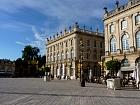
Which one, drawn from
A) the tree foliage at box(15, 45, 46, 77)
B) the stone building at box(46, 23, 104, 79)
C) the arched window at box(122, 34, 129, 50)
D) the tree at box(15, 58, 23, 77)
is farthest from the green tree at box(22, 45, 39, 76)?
the arched window at box(122, 34, 129, 50)

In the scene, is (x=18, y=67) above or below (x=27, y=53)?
below

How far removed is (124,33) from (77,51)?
2695 centimetres

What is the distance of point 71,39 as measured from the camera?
75875mm

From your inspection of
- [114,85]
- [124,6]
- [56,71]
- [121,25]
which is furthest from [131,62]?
[56,71]

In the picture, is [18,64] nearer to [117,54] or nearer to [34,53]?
[34,53]

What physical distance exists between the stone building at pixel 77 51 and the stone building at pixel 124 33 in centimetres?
1902

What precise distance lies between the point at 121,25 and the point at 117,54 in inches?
222

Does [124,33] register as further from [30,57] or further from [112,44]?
[30,57]

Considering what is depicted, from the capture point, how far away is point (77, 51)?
237 ft

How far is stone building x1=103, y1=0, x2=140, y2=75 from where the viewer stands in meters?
44.0

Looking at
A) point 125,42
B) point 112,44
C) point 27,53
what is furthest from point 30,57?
point 125,42

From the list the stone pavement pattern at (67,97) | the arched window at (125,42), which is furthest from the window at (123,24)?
the stone pavement pattern at (67,97)

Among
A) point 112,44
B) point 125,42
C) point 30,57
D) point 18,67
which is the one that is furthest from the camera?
point 18,67

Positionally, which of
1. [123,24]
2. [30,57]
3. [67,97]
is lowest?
[67,97]
